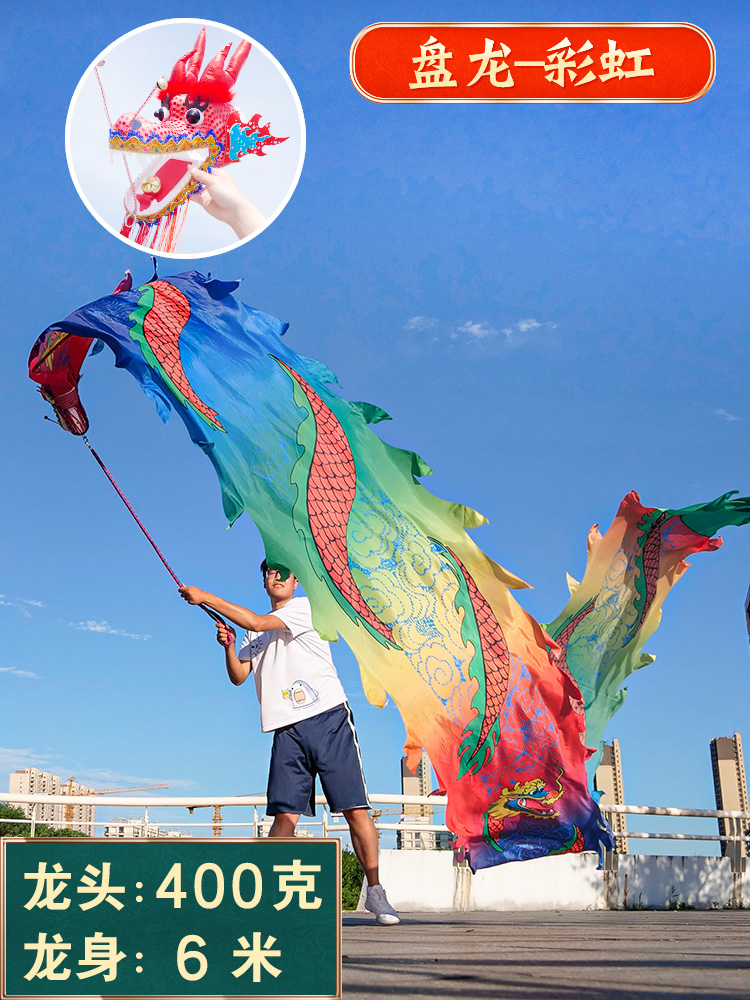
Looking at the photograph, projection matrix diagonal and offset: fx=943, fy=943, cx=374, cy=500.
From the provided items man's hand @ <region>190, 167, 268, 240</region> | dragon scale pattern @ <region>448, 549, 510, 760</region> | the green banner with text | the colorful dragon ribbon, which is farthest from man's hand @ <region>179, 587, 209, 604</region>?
the colorful dragon ribbon

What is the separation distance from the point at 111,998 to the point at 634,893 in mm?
5311

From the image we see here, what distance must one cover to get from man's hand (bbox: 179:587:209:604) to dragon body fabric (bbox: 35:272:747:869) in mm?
399

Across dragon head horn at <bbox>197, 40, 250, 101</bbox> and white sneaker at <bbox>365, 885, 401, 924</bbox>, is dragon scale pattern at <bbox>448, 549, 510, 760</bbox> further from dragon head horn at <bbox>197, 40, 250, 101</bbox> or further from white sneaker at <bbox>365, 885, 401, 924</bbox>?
dragon head horn at <bbox>197, 40, 250, 101</bbox>

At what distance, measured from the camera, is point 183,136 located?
4.90 m

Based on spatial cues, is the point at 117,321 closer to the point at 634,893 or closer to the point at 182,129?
the point at 182,129

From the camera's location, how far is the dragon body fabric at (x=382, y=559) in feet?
13.6

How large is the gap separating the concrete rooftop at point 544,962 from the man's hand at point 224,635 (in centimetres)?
123

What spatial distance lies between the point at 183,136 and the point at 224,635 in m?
2.66

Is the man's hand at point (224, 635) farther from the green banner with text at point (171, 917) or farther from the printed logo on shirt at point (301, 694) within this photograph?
the green banner with text at point (171, 917)

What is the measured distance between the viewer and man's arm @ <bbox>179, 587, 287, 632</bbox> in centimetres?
374

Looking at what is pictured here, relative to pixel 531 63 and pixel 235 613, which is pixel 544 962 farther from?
pixel 531 63

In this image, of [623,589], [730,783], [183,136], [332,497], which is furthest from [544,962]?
[730,783]

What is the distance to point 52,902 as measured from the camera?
6.53 ft

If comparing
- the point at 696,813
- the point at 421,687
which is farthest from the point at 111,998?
the point at 696,813
